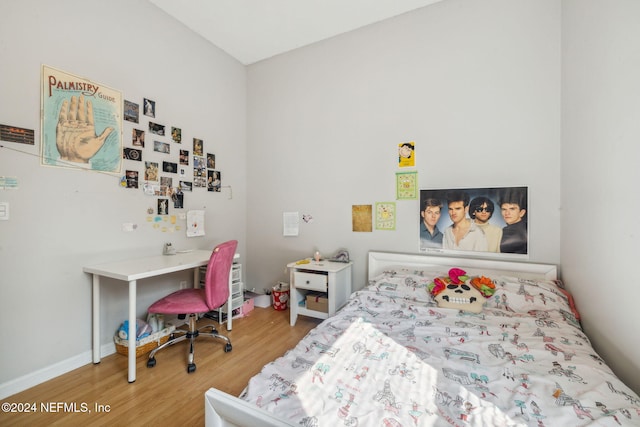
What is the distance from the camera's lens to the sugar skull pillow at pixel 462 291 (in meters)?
1.95

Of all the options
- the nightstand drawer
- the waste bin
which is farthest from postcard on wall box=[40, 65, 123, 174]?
the waste bin

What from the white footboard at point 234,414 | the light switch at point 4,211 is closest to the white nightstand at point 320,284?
the white footboard at point 234,414

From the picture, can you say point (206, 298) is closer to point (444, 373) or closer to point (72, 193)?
point (72, 193)

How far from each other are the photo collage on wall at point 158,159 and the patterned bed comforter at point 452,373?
2.07 m

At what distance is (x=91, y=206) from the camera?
2150mm

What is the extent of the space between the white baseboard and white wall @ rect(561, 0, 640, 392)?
3.42m

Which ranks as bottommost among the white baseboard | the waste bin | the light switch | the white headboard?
the white baseboard

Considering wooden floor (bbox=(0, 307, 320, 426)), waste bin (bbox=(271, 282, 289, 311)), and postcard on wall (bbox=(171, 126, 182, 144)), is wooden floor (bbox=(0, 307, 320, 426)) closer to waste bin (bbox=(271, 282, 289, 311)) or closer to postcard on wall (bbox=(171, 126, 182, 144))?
waste bin (bbox=(271, 282, 289, 311))

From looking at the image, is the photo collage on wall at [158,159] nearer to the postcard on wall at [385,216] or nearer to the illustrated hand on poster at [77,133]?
the illustrated hand on poster at [77,133]

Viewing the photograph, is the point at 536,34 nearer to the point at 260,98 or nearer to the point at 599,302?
the point at 599,302

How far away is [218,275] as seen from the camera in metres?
2.20

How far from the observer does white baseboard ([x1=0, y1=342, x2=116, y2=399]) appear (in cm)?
173

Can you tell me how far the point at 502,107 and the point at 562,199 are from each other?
908 mm

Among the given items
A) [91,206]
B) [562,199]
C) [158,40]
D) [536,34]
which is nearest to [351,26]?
[536,34]
